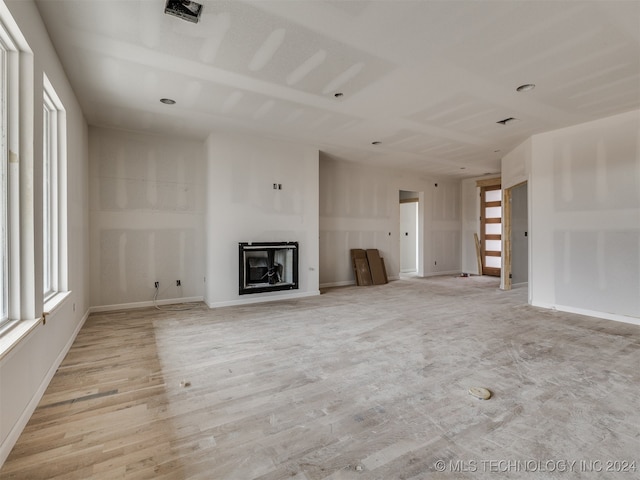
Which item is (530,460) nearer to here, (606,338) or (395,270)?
(606,338)

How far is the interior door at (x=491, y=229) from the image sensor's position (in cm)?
819

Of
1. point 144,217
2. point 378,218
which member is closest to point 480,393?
point 144,217

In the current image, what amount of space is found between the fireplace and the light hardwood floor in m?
1.32

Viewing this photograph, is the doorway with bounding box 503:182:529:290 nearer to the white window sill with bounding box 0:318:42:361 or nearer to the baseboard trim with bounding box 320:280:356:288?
the baseboard trim with bounding box 320:280:356:288

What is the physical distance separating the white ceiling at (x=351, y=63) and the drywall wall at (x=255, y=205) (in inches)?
21.0

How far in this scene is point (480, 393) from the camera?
7.26 feet

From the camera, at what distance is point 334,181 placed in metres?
6.98

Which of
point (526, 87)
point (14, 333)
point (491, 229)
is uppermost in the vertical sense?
point (526, 87)

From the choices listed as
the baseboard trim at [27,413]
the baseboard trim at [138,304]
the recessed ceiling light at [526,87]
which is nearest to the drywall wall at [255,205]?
the baseboard trim at [138,304]

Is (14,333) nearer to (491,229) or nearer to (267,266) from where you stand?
(267,266)

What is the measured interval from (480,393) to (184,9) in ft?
11.1

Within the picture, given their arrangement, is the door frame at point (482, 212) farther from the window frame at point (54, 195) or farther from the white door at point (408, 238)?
the window frame at point (54, 195)

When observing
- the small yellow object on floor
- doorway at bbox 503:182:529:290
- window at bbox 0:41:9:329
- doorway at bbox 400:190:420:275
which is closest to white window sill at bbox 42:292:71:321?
window at bbox 0:41:9:329

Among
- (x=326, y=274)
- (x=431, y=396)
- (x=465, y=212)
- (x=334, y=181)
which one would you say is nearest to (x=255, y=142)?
(x=334, y=181)
